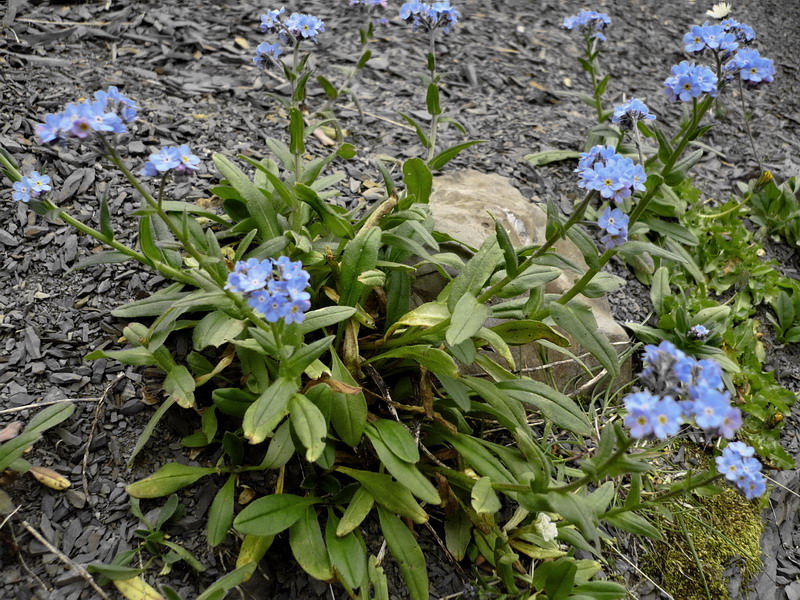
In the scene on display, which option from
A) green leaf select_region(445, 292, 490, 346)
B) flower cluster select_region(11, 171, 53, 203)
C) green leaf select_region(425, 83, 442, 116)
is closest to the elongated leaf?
green leaf select_region(445, 292, 490, 346)

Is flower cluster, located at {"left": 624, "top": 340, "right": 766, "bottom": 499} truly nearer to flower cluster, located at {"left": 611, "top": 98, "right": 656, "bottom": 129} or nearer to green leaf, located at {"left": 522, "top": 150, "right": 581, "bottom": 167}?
flower cluster, located at {"left": 611, "top": 98, "right": 656, "bottom": 129}

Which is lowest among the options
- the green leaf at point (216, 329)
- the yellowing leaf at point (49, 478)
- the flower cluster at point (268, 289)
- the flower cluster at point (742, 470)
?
the yellowing leaf at point (49, 478)

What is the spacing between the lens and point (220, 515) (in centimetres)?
284

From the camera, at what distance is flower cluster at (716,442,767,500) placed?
2.24 m

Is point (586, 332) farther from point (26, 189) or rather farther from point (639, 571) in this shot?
point (26, 189)

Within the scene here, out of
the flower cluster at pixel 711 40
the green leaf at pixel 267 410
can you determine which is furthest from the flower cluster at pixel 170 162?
the flower cluster at pixel 711 40

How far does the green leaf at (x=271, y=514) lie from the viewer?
8.76ft

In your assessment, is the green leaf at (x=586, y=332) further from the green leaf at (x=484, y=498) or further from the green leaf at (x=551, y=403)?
the green leaf at (x=484, y=498)

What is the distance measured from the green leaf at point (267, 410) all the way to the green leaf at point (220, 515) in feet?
1.44

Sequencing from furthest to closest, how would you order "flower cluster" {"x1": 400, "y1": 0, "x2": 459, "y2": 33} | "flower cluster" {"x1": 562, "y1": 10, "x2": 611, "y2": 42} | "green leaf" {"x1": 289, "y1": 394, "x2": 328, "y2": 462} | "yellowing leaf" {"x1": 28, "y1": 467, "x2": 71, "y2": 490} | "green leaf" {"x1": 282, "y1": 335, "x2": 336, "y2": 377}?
1. "flower cluster" {"x1": 562, "y1": 10, "x2": 611, "y2": 42}
2. "flower cluster" {"x1": 400, "y1": 0, "x2": 459, "y2": 33}
3. "yellowing leaf" {"x1": 28, "y1": 467, "x2": 71, "y2": 490}
4. "green leaf" {"x1": 282, "y1": 335, "x2": 336, "y2": 377}
5. "green leaf" {"x1": 289, "y1": 394, "x2": 328, "y2": 462}

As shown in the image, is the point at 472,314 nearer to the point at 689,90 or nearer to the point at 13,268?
the point at 689,90

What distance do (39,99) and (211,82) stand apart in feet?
3.86

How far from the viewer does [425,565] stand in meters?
2.96

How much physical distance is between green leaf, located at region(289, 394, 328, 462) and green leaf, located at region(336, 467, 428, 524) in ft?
1.39
